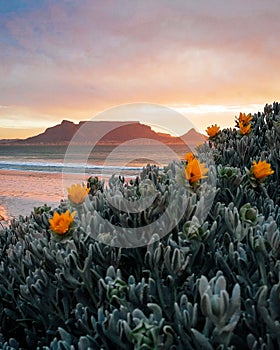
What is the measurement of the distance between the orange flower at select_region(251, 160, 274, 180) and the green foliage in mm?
66

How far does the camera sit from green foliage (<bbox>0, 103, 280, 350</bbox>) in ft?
3.94

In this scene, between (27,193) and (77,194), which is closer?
(77,194)

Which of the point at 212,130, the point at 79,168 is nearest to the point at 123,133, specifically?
the point at 212,130

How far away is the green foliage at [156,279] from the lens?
1.20m

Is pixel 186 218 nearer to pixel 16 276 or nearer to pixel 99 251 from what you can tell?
pixel 99 251

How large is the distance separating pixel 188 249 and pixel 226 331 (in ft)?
1.50

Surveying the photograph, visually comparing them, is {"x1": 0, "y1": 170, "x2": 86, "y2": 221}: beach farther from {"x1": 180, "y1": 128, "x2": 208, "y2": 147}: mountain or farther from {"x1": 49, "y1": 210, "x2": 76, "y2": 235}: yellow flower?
{"x1": 49, "y1": 210, "x2": 76, "y2": 235}: yellow flower

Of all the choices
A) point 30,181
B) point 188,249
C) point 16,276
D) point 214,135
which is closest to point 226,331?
point 188,249

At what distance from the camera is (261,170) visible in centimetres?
220

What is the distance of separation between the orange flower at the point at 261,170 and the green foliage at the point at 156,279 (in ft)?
0.22

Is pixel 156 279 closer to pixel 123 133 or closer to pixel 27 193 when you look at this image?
pixel 123 133

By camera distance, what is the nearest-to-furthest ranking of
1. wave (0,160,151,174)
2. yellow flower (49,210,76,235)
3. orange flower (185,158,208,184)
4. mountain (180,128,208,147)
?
yellow flower (49,210,76,235) → orange flower (185,158,208,184) → mountain (180,128,208,147) → wave (0,160,151,174)

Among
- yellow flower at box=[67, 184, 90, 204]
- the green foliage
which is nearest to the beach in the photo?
yellow flower at box=[67, 184, 90, 204]

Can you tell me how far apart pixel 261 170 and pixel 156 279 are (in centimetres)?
94
